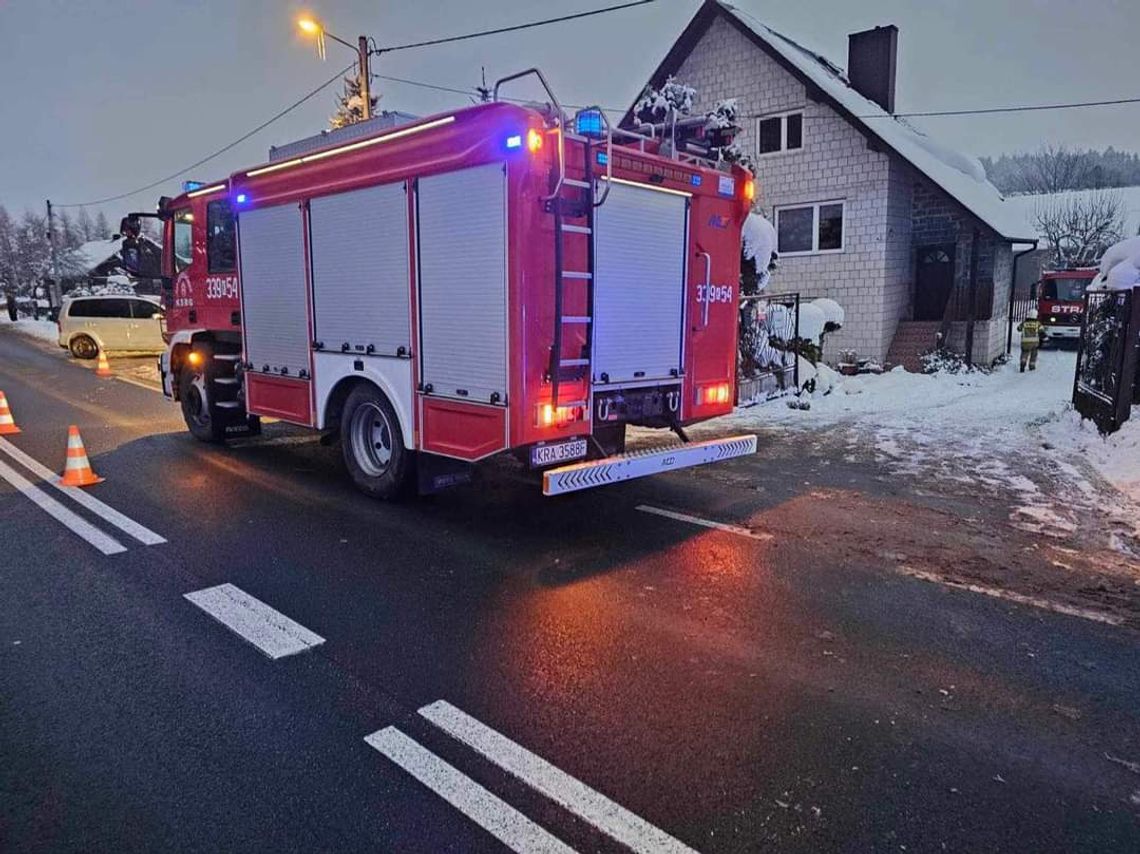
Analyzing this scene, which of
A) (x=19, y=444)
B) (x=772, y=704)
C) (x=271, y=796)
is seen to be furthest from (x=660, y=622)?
(x=19, y=444)

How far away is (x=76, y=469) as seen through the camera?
7.55m

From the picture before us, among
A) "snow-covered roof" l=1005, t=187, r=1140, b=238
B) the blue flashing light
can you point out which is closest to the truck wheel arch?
the blue flashing light

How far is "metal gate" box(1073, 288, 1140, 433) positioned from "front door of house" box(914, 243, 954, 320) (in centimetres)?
812

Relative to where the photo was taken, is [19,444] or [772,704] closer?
[772,704]

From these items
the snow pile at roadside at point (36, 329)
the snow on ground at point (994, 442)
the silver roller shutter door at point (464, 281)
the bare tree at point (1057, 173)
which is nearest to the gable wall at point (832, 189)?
the snow on ground at point (994, 442)

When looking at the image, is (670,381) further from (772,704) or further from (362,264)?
(772,704)

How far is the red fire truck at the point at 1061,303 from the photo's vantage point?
24922mm

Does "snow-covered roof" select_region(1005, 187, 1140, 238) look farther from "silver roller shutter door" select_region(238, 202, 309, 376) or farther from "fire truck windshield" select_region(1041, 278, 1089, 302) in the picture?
"silver roller shutter door" select_region(238, 202, 309, 376)

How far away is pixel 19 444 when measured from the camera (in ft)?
31.5

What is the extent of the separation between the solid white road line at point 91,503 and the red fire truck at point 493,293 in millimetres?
1804

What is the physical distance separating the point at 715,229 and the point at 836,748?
4.89 metres

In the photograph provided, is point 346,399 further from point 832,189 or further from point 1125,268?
point 832,189

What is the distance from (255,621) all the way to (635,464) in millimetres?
2862

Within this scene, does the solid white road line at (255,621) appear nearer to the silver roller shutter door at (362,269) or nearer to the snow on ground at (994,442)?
the silver roller shutter door at (362,269)
